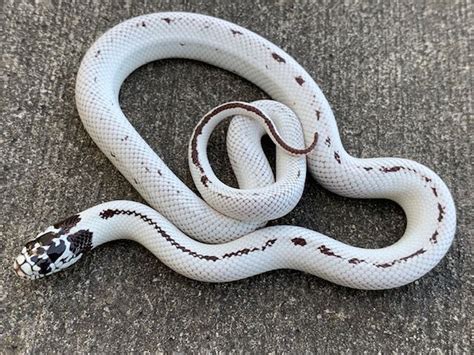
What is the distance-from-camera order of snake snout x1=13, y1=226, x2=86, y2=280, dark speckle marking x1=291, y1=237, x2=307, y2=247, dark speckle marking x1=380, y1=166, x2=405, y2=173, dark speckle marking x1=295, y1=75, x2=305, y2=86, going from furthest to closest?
dark speckle marking x1=295, y1=75, x2=305, y2=86 < dark speckle marking x1=380, y1=166, x2=405, y2=173 < dark speckle marking x1=291, y1=237, x2=307, y2=247 < snake snout x1=13, y1=226, x2=86, y2=280

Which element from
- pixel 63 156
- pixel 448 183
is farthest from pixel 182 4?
pixel 448 183

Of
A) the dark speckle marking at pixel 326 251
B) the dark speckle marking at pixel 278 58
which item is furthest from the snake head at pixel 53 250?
the dark speckle marking at pixel 278 58

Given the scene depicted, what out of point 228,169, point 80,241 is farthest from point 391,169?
point 80,241

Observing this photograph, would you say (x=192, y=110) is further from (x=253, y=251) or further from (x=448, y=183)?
(x=448, y=183)

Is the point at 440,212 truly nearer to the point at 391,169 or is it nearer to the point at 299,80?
the point at 391,169

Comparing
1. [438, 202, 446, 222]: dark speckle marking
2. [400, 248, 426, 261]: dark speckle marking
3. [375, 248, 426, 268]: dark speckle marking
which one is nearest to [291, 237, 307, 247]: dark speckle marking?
[375, 248, 426, 268]: dark speckle marking

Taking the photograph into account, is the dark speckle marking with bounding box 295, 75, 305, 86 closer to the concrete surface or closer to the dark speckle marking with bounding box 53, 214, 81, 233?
the concrete surface

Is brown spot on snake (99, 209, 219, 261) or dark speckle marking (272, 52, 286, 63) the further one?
dark speckle marking (272, 52, 286, 63)

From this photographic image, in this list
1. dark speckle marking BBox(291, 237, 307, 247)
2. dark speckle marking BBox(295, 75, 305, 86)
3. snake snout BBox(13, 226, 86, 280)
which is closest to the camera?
snake snout BBox(13, 226, 86, 280)
